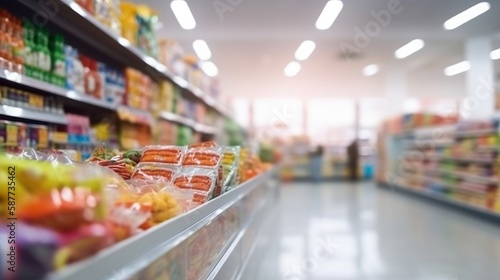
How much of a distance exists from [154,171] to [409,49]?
7727 mm

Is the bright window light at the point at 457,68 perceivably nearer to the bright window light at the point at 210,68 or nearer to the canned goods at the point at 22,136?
the bright window light at the point at 210,68

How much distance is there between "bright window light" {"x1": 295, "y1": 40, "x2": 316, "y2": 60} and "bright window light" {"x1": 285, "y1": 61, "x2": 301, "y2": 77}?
715 mm

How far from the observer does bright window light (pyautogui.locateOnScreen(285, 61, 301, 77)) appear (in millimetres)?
10477

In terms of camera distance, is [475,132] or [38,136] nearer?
[38,136]

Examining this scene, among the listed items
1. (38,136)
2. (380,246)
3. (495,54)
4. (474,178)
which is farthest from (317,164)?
(38,136)

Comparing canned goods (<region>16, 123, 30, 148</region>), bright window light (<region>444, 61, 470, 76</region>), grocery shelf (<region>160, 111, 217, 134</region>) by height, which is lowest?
canned goods (<region>16, 123, 30, 148</region>)

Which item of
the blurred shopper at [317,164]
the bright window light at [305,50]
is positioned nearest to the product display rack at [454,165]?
the bright window light at [305,50]

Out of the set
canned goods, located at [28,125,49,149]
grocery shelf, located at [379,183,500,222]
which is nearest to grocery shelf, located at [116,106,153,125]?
canned goods, located at [28,125,49,149]

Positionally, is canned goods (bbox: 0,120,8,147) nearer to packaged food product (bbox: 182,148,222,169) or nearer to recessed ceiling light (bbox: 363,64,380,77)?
packaged food product (bbox: 182,148,222,169)

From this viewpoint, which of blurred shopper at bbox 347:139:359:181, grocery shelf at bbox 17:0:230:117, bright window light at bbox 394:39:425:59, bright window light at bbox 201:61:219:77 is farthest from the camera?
blurred shopper at bbox 347:139:359:181

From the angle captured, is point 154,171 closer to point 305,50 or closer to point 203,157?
point 203,157

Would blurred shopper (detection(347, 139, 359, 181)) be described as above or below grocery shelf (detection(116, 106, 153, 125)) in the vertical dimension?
below

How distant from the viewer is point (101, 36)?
298 cm

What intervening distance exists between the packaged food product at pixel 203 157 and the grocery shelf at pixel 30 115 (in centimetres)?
91
